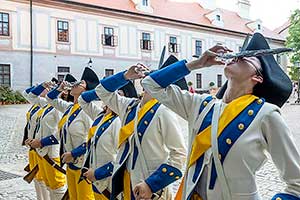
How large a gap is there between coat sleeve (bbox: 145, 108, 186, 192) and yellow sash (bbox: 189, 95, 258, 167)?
427 millimetres

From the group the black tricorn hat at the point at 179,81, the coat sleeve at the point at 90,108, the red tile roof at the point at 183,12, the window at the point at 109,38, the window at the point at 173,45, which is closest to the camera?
the black tricorn hat at the point at 179,81

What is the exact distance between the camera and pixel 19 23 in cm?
2280

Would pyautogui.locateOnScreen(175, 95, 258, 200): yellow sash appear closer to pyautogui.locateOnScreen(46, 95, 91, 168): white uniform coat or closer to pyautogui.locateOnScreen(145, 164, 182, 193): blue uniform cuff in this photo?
pyautogui.locateOnScreen(145, 164, 182, 193): blue uniform cuff

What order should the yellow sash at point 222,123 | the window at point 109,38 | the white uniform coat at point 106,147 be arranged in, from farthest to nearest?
the window at point 109,38, the white uniform coat at point 106,147, the yellow sash at point 222,123

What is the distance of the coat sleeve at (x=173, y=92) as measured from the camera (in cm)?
205

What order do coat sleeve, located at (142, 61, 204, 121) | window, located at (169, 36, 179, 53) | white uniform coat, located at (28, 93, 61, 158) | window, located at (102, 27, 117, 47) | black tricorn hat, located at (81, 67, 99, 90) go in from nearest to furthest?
coat sleeve, located at (142, 61, 204, 121) < black tricorn hat, located at (81, 67, 99, 90) < white uniform coat, located at (28, 93, 61, 158) < window, located at (102, 27, 117, 47) < window, located at (169, 36, 179, 53)

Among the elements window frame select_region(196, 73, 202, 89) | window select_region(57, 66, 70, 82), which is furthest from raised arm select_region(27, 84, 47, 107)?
window frame select_region(196, 73, 202, 89)

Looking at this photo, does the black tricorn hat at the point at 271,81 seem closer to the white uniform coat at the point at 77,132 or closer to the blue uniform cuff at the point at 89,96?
the blue uniform cuff at the point at 89,96

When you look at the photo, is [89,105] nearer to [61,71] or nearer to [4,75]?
[4,75]

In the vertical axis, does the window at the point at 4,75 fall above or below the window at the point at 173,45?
below

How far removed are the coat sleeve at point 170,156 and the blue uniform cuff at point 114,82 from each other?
50cm

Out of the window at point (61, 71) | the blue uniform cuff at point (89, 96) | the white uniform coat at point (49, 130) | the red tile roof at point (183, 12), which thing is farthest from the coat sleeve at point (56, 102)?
the red tile roof at point (183, 12)

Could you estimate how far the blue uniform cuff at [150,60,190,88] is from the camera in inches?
81.1

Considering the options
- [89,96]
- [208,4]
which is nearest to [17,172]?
[89,96]
